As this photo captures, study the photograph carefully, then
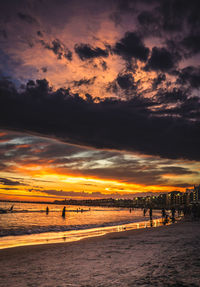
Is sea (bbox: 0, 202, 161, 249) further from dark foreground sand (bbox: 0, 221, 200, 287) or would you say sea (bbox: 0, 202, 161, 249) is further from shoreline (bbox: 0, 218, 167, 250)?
dark foreground sand (bbox: 0, 221, 200, 287)

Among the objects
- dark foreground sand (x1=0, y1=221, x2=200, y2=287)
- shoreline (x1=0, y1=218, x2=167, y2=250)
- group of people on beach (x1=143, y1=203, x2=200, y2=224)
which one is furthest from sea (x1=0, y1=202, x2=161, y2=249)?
dark foreground sand (x1=0, y1=221, x2=200, y2=287)

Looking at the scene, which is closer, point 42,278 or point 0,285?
point 0,285

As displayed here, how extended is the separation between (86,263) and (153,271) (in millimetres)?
3548

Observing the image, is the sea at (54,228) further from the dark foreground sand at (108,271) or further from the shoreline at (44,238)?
the dark foreground sand at (108,271)

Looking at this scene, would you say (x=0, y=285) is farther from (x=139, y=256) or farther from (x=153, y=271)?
(x=139, y=256)

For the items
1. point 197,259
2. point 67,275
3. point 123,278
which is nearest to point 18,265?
point 67,275

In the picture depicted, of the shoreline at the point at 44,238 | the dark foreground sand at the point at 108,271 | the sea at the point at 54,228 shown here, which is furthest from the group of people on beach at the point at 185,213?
the dark foreground sand at the point at 108,271

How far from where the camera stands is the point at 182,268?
784 centimetres

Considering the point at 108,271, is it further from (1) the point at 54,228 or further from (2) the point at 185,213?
(2) the point at 185,213

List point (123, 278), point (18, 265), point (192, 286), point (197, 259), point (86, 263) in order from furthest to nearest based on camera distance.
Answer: point (18, 265) < point (86, 263) < point (197, 259) < point (123, 278) < point (192, 286)

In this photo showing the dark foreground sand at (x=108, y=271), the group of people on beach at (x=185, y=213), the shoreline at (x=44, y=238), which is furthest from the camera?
the group of people on beach at (x=185, y=213)

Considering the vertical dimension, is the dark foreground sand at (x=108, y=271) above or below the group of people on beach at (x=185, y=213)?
above

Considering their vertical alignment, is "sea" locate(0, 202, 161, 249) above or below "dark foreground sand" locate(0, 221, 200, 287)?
below

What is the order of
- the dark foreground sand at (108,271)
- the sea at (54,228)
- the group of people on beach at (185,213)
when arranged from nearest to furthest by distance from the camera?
the dark foreground sand at (108,271), the sea at (54,228), the group of people on beach at (185,213)
